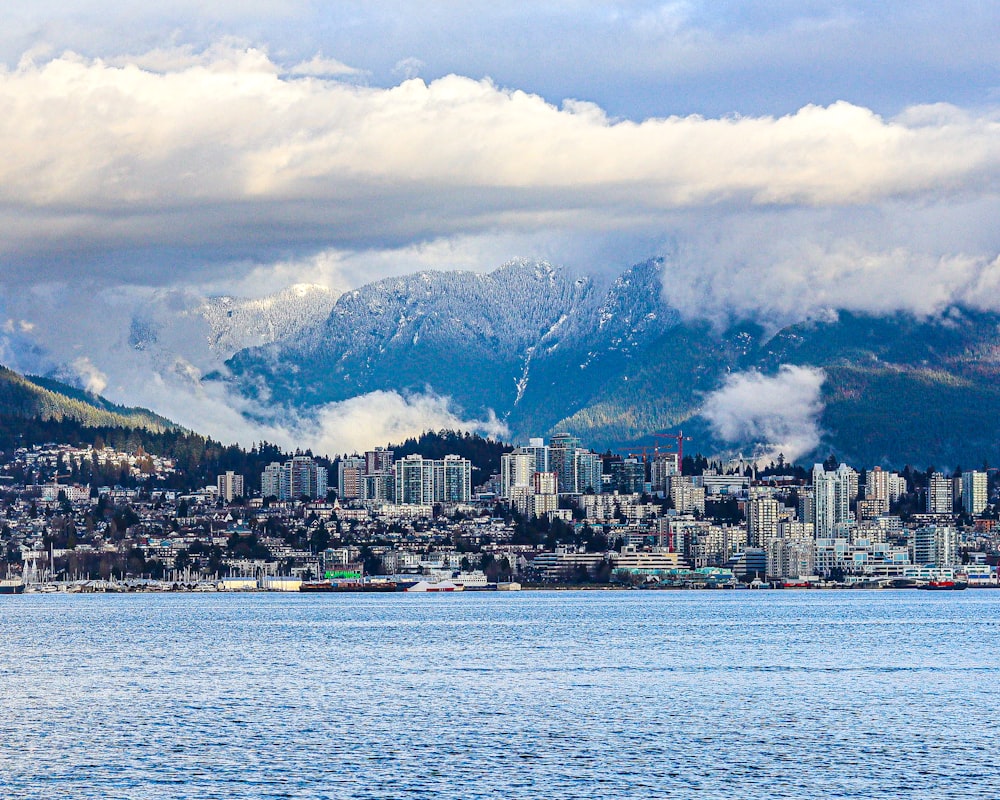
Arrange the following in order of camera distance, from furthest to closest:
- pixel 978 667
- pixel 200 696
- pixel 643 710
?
pixel 978 667, pixel 200 696, pixel 643 710

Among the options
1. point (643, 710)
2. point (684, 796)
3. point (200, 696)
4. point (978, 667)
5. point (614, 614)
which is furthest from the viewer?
point (614, 614)

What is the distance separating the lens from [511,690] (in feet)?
261

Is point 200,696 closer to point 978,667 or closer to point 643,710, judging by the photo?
point 643,710

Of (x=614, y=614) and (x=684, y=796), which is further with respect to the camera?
(x=614, y=614)

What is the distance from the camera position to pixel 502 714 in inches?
2790

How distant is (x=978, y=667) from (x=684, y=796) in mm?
42705

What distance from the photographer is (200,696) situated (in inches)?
3063

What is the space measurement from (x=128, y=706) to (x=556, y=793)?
25.6 m

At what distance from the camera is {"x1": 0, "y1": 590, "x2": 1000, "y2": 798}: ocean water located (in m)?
55.5

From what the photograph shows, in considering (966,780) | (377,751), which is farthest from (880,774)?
(377,751)

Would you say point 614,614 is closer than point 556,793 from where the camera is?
No

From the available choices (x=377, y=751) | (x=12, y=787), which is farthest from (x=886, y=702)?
(x=12, y=787)

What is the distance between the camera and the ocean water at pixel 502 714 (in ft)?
182

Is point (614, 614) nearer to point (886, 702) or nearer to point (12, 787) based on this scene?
point (886, 702)
